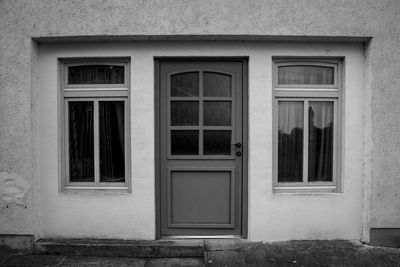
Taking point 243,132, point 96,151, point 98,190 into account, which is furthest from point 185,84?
point 98,190

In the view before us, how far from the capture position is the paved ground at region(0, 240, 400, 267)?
3.98 metres

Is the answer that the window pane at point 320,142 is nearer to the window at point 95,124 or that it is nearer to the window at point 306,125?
the window at point 306,125

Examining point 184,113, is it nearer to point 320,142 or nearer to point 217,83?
point 217,83

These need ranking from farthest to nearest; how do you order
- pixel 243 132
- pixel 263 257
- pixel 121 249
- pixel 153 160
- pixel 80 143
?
pixel 80 143 → pixel 243 132 → pixel 153 160 → pixel 121 249 → pixel 263 257

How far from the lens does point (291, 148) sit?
4609 millimetres

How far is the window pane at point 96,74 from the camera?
4.52m

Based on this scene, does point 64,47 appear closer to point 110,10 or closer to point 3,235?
point 110,10

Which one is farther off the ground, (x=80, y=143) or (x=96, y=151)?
(x=80, y=143)

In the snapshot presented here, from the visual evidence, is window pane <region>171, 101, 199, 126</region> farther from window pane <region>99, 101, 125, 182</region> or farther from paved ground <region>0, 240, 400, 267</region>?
paved ground <region>0, 240, 400, 267</region>

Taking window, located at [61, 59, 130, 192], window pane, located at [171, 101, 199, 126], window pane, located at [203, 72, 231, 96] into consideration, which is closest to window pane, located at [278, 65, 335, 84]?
window pane, located at [203, 72, 231, 96]

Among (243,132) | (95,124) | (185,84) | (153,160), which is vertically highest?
(185,84)

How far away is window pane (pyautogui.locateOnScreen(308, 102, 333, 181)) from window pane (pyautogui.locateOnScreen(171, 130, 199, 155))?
1580mm

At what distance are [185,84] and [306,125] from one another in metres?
1.75

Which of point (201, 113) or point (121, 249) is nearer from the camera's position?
point (121, 249)
